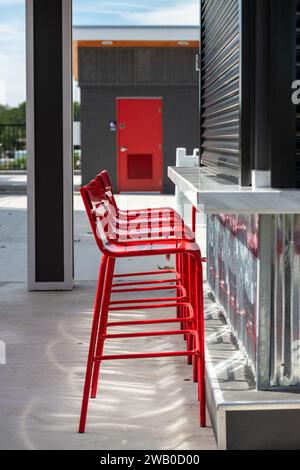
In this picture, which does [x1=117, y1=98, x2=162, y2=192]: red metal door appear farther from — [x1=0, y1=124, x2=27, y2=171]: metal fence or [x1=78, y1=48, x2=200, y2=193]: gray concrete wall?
[x1=0, y1=124, x2=27, y2=171]: metal fence

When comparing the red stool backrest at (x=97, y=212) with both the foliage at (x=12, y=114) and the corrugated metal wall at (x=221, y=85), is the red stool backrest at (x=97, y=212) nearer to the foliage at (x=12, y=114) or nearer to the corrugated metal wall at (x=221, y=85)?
the corrugated metal wall at (x=221, y=85)

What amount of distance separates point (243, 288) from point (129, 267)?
347cm

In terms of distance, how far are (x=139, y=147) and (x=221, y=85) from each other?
40.4 feet

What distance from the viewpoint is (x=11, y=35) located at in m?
26.9

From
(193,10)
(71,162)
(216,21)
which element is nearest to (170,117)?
(193,10)

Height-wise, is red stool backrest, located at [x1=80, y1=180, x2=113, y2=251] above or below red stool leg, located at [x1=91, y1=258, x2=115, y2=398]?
above

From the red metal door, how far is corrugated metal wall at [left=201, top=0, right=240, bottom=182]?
35.9 feet

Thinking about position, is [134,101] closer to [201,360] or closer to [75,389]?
[75,389]

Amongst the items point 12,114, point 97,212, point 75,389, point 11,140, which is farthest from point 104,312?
point 12,114

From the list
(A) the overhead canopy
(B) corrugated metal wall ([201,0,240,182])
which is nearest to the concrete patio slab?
A: (B) corrugated metal wall ([201,0,240,182])

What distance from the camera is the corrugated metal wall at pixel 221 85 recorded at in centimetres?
341

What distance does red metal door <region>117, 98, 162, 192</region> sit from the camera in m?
16.2

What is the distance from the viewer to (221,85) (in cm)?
400

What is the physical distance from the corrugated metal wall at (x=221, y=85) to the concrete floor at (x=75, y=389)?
0.96 metres
